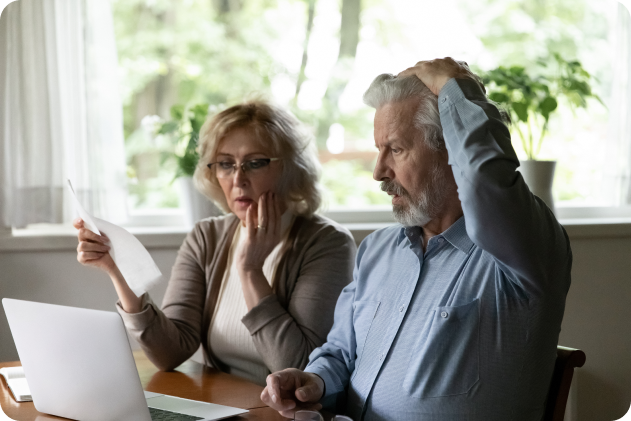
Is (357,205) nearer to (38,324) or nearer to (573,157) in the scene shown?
(573,157)

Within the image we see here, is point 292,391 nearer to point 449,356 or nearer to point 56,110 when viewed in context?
point 449,356

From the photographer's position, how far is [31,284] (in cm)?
226

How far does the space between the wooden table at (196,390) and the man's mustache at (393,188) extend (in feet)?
1.72

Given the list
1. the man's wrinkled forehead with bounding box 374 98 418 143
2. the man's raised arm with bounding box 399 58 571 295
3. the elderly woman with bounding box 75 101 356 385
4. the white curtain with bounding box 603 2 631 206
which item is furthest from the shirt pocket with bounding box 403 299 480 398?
the white curtain with bounding box 603 2 631 206

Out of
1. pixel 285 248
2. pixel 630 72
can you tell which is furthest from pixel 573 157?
pixel 285 248

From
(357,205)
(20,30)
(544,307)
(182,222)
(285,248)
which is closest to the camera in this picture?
(544,307)

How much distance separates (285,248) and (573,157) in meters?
1.76

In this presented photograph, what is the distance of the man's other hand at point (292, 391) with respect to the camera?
1234 millimetres

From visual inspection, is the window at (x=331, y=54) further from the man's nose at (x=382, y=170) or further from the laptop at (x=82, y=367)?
the laptop at (x=82, y=367)

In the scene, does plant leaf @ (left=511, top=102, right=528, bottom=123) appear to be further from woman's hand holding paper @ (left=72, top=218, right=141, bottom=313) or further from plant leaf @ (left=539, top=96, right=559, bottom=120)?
woman's hand holding paper @ (left=72, top=218, right=141, bottom=313)

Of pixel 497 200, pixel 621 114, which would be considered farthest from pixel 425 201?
pixel 621 114

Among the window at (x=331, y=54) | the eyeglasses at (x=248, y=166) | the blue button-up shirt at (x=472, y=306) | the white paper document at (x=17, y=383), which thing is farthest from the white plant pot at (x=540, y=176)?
the white paper document at (x=17, y=383)

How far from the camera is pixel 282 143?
1919mm

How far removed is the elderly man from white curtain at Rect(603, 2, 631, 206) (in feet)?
5.67
